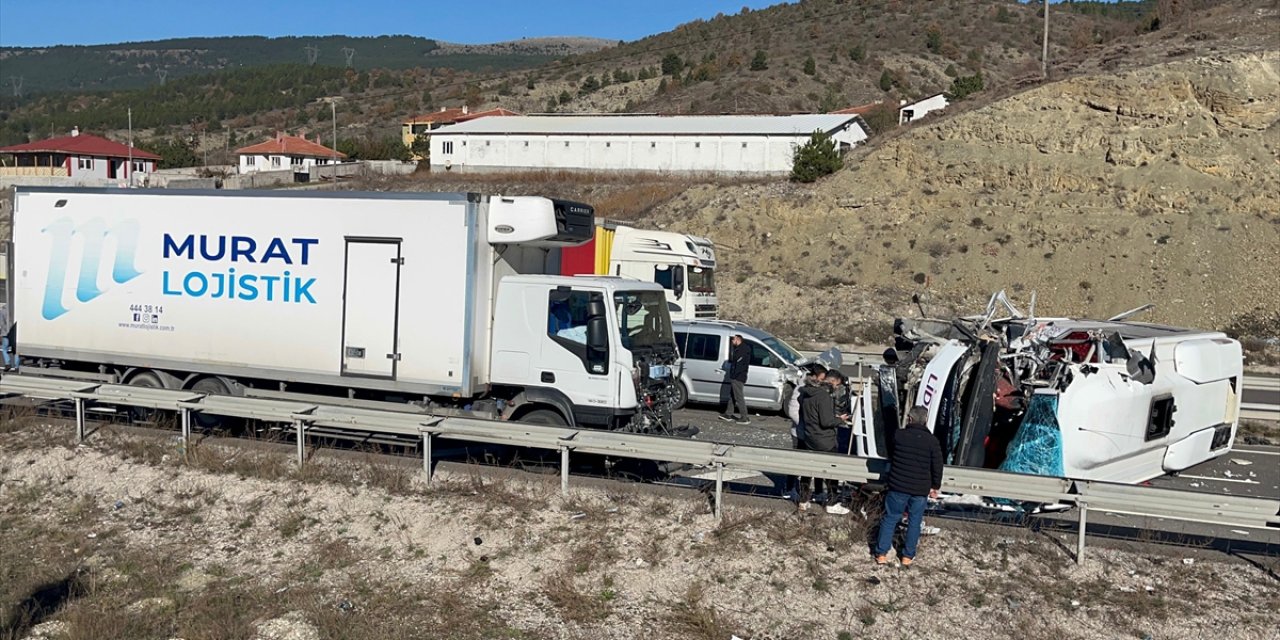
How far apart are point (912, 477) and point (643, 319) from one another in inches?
174

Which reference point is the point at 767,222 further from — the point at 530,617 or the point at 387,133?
the point at 387,133

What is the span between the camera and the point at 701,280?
2755cm

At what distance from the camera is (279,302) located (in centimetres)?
1287

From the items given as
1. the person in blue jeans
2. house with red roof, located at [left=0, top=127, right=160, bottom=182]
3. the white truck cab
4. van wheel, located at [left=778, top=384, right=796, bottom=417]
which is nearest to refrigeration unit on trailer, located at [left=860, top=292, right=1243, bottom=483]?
the person in blue jeans

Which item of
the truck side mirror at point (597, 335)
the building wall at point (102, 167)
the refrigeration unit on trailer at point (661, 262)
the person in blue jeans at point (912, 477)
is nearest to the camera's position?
the person in blue jeans at point (912, 477)

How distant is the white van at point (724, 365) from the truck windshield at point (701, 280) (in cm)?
788

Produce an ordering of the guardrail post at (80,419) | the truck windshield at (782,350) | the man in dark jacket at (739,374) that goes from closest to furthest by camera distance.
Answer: the guardrail post at (80,419), the man in dark jacket at (739,374), the truck windshield at (782,350)

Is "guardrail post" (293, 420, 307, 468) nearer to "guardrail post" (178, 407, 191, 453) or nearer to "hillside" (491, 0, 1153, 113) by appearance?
"guardrail post" (178, 407, 191, 453)

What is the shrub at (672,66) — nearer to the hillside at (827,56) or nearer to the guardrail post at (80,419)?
the hillside at (827,56)

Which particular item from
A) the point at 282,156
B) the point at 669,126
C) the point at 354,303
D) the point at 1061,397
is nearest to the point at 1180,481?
the point at 1061,397

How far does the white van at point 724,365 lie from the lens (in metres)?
18.0

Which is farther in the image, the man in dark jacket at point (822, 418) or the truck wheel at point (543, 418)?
the truck wheel at point (543, 418)

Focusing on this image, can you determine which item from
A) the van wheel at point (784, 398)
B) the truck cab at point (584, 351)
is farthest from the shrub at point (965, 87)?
the truck cab at point (584, 351)

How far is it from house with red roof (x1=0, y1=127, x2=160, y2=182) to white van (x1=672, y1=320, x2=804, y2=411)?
6673cm
